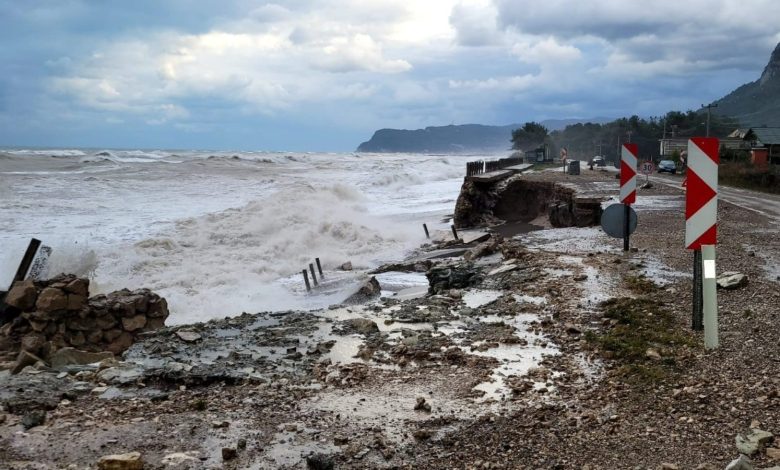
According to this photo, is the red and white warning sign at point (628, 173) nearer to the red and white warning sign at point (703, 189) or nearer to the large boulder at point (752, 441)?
the red and white warning sign at point (703, 189)

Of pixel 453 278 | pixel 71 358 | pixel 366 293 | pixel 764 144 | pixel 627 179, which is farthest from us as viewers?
pixel 764 144

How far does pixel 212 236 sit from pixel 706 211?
1845 centimetres

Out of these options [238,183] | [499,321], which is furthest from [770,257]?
[238,183]

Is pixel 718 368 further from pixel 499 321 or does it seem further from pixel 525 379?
pixel 499 321

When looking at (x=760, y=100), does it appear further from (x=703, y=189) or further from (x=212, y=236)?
(x=703, y=189)

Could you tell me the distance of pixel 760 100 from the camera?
144m

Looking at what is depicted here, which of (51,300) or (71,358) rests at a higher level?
(51,300)

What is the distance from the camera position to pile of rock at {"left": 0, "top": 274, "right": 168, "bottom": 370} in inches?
363

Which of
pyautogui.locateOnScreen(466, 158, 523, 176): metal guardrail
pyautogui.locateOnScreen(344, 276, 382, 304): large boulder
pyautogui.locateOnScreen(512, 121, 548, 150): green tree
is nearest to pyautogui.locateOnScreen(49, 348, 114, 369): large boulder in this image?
pyautogui.locateOnScreen(344, 276, 382, 304): large boulder

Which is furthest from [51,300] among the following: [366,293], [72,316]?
[366,293]

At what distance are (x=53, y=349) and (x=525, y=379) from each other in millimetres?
5778

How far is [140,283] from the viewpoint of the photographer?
616 inches

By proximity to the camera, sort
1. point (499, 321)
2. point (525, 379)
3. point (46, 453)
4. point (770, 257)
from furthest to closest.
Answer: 1. point (770, 257)
2. point (499, 321)
3. point (525, 379)
4. point (46, 453)

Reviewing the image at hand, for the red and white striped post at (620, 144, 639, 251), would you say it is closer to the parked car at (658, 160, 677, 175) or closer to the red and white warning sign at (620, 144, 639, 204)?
the red and white warning sign at (620, 144, 639, 204)
